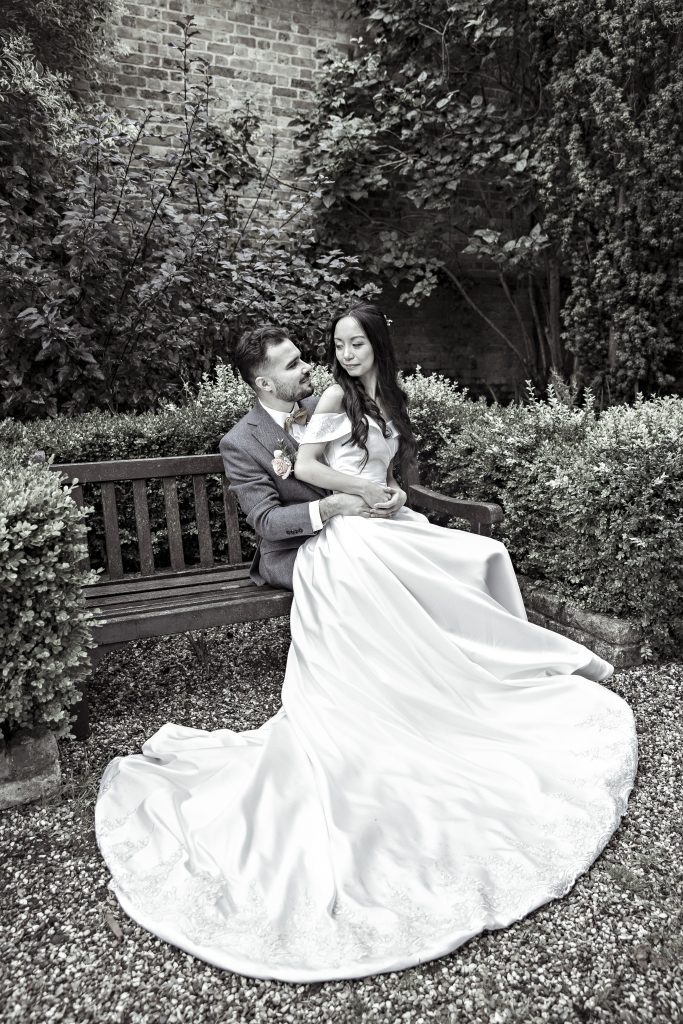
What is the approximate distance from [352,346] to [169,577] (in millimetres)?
1431

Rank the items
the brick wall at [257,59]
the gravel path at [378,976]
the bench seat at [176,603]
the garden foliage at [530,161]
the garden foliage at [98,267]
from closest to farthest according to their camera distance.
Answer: the gravel path at [378,976] → the bench seat at [176,603] → the garden foliage at [98,267] → the garden foliage at [530,161] → the brick wall at [257,59]

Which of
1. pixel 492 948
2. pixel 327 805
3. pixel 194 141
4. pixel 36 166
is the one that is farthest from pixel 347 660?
pixel 194 141

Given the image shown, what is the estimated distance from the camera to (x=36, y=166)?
550cm

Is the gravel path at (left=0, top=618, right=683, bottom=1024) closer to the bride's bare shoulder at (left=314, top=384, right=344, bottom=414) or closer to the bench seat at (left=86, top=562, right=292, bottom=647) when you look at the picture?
the bench seat at (left=86, top=562, right=292, bottom=647)

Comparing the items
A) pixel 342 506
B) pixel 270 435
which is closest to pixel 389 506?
pixel 342 506

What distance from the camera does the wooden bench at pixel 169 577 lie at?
Answer: 9.71 ft

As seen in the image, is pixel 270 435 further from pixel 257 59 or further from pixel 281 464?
pixel 257 59

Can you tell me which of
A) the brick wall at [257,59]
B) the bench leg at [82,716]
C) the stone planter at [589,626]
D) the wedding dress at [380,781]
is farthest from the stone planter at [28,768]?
the brick wall at [257,59]

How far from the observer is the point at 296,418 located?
326 cm

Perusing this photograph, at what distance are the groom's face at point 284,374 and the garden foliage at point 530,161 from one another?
5100 mm

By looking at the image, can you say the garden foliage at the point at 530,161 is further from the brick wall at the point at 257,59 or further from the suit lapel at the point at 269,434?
the suit lapel at the point at 269,434

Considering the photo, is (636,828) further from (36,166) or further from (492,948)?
(36,166)

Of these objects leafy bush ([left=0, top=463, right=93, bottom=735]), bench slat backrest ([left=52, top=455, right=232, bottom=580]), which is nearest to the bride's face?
bench slat backrest ([left=52, top=455, right=232, bottom=580])

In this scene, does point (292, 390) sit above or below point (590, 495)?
above
